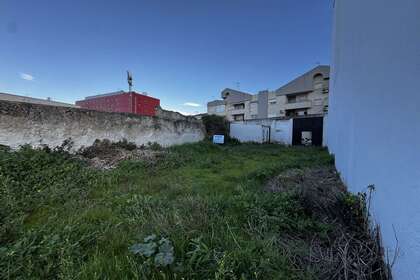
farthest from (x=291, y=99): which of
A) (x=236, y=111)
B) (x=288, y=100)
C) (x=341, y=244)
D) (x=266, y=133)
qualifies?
(x=341, y=244)

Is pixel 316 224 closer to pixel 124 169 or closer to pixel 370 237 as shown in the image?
pixel 370 237

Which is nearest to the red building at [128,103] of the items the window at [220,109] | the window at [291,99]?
the window at [291,99]

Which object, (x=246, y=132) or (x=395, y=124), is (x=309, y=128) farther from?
(x=395, y=124)

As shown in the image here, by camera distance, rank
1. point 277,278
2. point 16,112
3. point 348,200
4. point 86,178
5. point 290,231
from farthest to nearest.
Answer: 1. point 16,112
2. point 86,178
3. point 348,200
4. point 290,231
5. point 277,278

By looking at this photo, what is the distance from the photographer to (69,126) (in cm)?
526

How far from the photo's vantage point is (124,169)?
4.50m

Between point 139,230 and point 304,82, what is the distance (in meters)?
24.7

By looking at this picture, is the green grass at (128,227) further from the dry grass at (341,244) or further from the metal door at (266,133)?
the metal door at (266,133)

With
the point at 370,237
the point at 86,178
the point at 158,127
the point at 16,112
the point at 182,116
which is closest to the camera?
the point at 370,237

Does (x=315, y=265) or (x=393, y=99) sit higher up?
(x=393, y=99)

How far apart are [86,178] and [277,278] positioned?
3.88 m

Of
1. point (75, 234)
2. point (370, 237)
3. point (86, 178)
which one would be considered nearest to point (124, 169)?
point (86, 178)

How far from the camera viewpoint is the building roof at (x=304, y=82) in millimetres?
20219

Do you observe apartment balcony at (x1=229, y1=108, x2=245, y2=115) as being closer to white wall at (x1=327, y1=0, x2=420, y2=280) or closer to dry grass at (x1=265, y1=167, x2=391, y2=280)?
dry grass at (x1=265, y1=167, x2=391, y2=280)
